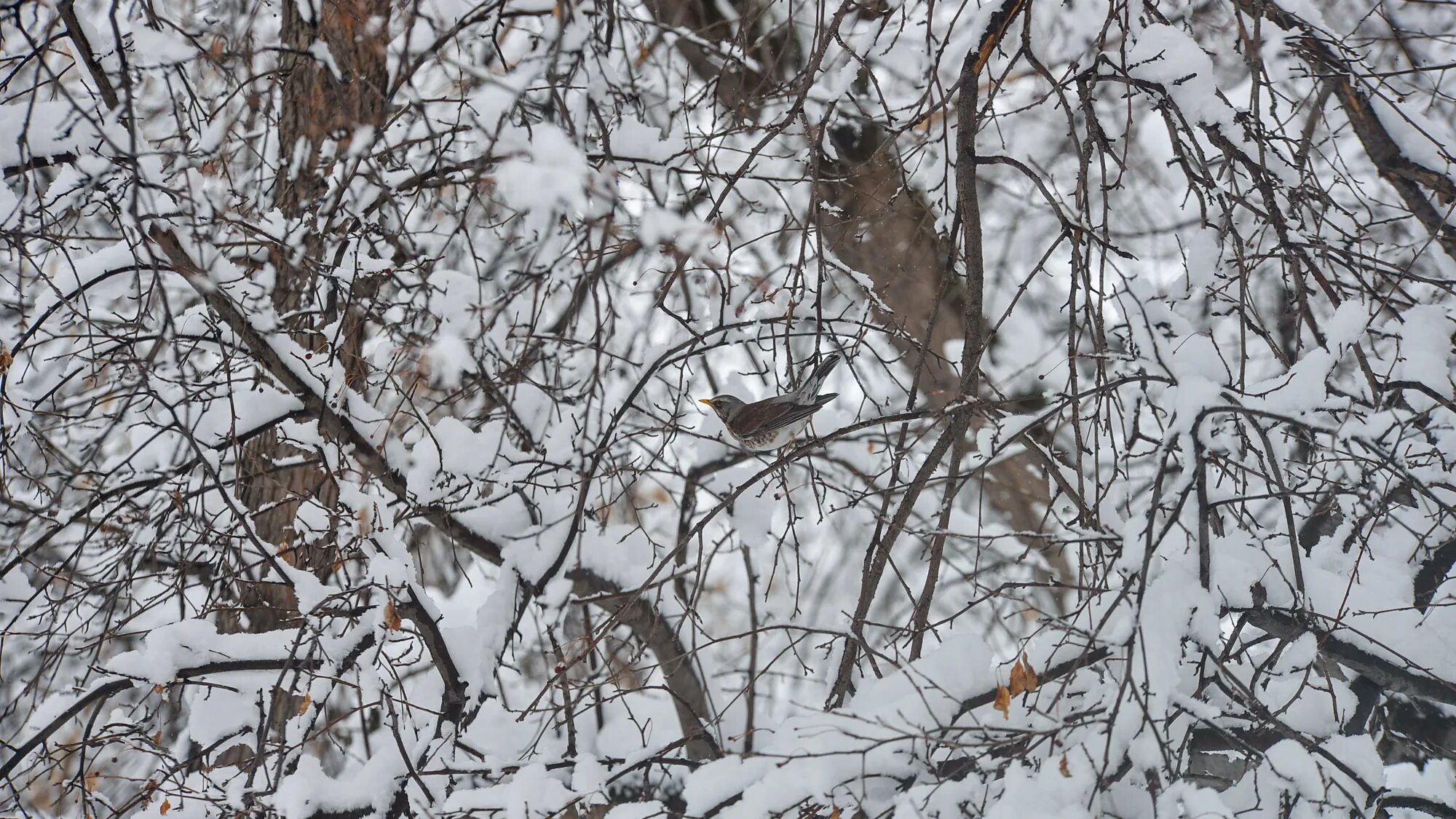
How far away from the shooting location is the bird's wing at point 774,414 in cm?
326

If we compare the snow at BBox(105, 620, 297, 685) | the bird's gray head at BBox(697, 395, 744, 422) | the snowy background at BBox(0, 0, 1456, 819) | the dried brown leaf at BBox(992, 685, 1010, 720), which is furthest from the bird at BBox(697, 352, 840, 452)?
the snow at BBox(105, 620, 297, 685)

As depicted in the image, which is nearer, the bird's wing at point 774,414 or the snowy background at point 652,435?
the snowy background at point 652,435

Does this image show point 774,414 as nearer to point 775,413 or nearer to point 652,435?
point 775,413

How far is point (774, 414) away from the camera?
337cm

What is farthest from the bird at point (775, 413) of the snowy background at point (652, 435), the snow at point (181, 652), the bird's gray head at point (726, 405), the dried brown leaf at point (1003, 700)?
the snow at point (181, 652)

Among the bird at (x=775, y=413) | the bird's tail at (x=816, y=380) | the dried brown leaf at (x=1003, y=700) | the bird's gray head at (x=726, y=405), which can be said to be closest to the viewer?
the dried brown leaf at (x=1003, y=700)

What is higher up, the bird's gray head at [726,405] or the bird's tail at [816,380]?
the bird's gray head at [726,405]

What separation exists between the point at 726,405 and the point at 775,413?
51cm

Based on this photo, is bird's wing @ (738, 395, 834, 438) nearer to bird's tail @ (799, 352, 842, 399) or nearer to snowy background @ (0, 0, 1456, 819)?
bird's tail @ (799, 352, 842, 399)

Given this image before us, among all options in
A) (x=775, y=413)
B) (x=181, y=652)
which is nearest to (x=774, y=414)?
(x=775, y=413)

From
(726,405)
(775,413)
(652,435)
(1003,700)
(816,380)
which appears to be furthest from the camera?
(726,405)

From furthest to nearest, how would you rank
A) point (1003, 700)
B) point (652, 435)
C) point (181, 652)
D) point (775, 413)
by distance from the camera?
point (775, 413) < point (652, 435) < point (181, 652) < point (1003, 700)

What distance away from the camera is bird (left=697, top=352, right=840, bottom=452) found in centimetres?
321

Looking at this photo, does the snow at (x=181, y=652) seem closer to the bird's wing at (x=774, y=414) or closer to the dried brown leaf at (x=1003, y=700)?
the bird's wing at (x=774, y=414)
